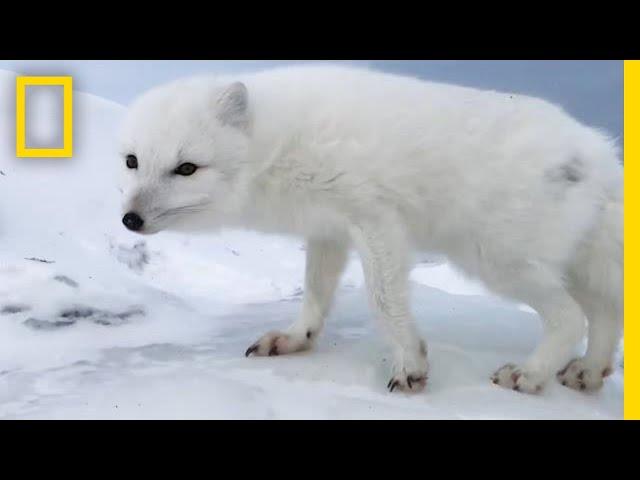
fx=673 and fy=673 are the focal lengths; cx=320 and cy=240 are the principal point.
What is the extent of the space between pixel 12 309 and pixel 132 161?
1860 mm

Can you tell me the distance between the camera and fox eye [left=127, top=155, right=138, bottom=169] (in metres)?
3.05

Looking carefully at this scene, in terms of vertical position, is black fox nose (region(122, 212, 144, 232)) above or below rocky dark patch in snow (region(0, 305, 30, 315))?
above

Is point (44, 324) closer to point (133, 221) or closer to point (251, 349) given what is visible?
point (251, 349)

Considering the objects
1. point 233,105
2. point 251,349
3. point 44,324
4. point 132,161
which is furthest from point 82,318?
point 233,105

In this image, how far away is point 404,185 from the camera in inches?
124

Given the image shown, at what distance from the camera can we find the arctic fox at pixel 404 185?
3.05 m

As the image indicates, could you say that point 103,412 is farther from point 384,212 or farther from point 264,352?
point 384,212

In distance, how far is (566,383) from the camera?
3.51 m

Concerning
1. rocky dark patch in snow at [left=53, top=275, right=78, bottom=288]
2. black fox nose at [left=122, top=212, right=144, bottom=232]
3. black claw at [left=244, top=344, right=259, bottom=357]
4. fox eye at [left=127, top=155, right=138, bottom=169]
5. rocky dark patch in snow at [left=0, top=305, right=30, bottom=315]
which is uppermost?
fox eye at [left=127, top=155, right=138, bottom=169]

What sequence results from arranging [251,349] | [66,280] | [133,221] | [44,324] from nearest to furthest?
1. [133,221]
2. [251,349]
3. [44,324]
4. [66,280]

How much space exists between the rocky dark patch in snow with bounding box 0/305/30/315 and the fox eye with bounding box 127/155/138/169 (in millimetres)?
1780

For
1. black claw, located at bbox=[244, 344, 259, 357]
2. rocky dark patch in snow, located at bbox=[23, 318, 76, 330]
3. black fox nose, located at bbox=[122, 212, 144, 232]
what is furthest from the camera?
rocky dark patch in snow, located at bbox=[23, 318, 76, 330]

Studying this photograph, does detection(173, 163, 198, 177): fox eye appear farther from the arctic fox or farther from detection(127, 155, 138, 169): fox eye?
detection(127, 155, 138, 169): fox eye

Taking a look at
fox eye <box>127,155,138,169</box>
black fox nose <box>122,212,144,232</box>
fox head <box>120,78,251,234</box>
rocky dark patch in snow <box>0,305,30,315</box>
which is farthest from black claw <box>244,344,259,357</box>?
rocky dark patch in snow <box>0,305,30,315</box>
